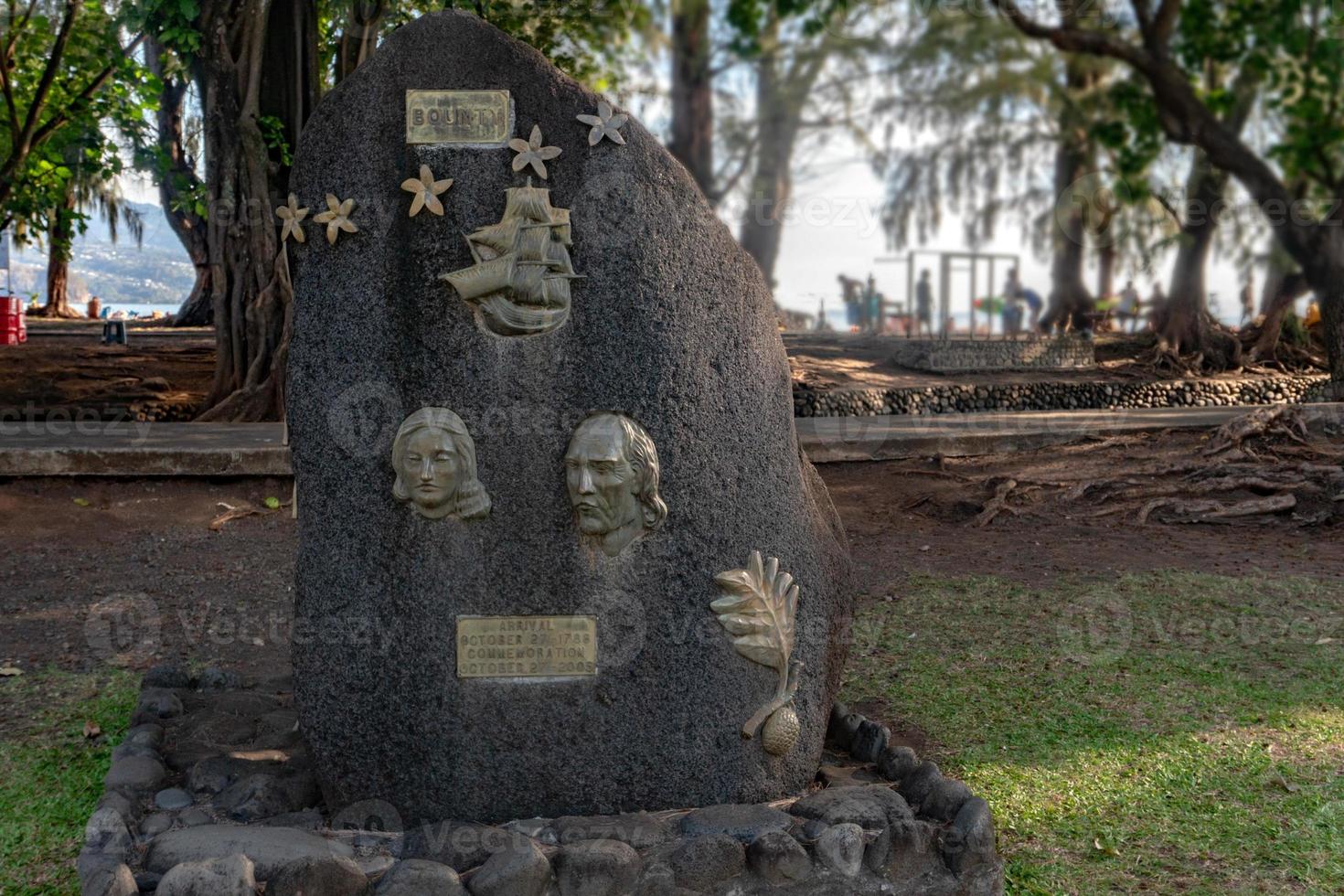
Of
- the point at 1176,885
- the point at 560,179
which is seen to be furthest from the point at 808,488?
the point at 1176,885

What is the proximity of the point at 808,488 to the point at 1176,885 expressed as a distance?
142cm

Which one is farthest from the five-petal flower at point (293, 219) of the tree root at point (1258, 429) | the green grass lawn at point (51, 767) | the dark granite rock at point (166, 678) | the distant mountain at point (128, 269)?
the distant mountain at point (128, 269)

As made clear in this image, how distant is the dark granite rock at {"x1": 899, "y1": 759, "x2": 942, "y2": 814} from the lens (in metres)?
3.36

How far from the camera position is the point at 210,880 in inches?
110

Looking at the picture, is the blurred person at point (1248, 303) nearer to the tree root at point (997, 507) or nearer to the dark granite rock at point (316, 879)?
the tree root at point (997, 507)

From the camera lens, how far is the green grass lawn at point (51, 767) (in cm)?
341

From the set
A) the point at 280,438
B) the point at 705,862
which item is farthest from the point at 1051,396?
the point at 705,862

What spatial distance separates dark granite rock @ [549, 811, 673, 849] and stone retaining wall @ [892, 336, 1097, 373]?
12423 mm

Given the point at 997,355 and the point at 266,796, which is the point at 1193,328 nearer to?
the point at 997,355

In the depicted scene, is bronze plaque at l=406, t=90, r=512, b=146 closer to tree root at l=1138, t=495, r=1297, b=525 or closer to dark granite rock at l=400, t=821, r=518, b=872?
dark granite rock at l=400, t=821, r=518, b=872

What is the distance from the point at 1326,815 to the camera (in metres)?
3.68

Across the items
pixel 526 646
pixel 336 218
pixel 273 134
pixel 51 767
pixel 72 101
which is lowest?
pixel 51 767

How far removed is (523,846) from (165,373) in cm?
1053

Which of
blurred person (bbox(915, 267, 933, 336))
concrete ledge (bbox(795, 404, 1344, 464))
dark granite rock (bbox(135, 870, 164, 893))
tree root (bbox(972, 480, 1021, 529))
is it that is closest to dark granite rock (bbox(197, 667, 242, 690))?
dark granite rock (bbox(135, 870, 164, 893))
